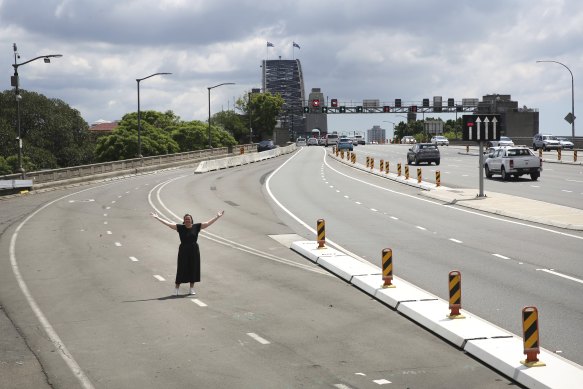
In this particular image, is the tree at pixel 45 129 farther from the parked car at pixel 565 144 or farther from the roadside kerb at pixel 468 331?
the roadside kerb at pixel 468 331

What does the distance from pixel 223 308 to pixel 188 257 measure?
5.77 feet

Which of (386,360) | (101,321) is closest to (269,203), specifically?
(101,321)

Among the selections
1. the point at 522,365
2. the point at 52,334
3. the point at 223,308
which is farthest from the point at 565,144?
the point at 522,365

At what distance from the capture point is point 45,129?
119 m

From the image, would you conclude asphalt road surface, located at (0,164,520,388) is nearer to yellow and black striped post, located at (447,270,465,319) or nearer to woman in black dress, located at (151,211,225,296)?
woman in black dress, located at (151,211,225,296)

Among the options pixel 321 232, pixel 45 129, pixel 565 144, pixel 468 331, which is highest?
pixel 45 129

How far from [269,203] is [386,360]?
29794 mm

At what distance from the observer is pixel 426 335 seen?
14.4 metres

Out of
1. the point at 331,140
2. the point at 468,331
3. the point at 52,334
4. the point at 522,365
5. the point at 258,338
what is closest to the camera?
the point at 522,365

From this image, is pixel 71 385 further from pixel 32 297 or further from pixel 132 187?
pixel 132 187

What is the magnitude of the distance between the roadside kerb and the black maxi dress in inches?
145

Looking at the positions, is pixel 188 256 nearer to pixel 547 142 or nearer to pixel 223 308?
pixel 223 308

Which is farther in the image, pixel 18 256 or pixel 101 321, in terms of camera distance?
pixel 18 256

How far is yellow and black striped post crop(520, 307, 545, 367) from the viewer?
38.2ft
